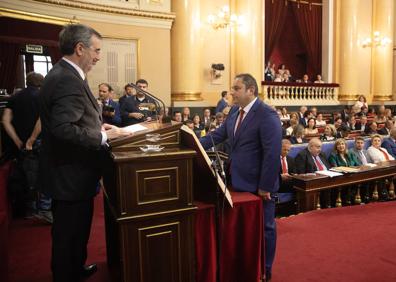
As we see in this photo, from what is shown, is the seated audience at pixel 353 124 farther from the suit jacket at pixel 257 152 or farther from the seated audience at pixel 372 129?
the suit jacket at pixel 257 152

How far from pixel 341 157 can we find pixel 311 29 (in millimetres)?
8678

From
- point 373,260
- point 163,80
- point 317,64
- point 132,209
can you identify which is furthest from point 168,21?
point 132,209

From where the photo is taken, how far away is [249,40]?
32.1ft

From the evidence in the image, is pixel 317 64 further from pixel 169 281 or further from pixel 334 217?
pixel 169 281

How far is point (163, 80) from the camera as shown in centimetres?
889

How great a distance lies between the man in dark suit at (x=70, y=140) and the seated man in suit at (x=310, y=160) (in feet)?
10.9

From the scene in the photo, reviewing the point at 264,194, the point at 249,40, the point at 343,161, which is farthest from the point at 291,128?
the point at 264,194

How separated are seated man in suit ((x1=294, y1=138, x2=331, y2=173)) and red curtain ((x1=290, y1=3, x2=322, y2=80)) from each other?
856 centimetres

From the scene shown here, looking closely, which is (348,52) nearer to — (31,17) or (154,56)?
(154,56)

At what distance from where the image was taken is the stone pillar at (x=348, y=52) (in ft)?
38.6

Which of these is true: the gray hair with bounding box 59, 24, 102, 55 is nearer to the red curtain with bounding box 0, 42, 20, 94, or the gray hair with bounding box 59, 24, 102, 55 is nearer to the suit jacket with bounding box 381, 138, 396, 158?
the red curtain with bounding box 0, 42, 20, 94

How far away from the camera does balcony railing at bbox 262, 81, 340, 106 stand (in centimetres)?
1052

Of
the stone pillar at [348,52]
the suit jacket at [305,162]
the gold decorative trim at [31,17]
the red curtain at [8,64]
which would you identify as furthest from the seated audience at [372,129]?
the red curtain at [8,64]

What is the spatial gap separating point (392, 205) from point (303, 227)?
153cm
